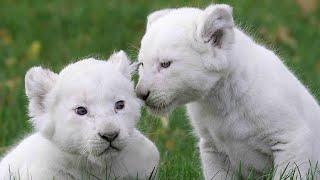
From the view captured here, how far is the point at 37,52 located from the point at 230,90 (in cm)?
680

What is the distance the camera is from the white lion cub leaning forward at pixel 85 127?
263 inches

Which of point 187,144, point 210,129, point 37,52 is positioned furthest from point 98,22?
point 210,129

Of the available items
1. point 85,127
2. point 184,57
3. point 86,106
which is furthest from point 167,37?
point 85,127

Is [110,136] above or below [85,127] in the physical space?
below

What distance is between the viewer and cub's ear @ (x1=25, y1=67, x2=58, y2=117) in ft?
23.0

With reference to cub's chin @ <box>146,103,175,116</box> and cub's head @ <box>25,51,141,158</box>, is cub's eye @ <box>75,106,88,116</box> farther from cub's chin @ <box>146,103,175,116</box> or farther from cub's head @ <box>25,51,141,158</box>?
cub's chin @ <box>146,103,175,116</box>

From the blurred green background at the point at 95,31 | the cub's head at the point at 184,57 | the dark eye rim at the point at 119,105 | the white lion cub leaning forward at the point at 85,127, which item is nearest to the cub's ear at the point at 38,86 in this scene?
the white lion cub leaning forward at the point at 85,127

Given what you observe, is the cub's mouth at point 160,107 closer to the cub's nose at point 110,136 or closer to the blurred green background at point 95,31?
the cub's nose at point 110,136

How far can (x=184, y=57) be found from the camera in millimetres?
7094

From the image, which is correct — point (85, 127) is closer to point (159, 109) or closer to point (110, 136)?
point (110, 136)

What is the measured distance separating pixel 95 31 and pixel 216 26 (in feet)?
25.2

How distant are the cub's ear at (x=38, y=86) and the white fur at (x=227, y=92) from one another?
64cm

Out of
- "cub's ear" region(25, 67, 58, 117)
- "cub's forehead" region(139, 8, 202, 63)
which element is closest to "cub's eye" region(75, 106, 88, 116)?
"cub's ear" region(25, 67, 58, 117)

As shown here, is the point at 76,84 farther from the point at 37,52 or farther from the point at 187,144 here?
the point at 37,52
